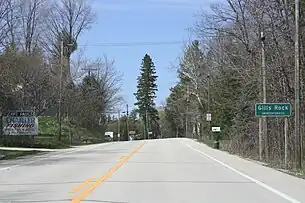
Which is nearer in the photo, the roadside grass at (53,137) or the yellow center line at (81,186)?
the yellow center line at (81,186)

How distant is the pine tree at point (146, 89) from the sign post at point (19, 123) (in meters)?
86.7

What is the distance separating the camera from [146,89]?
13462cm

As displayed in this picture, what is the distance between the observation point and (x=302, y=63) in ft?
90.3

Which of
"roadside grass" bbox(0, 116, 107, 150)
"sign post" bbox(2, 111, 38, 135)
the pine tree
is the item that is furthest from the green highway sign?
the pine tree

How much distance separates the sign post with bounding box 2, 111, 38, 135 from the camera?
4591cm

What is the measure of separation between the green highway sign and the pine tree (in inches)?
4190

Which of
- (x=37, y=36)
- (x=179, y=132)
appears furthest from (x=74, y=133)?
(x=179, y=132)

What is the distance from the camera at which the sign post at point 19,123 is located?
4591 centimetres

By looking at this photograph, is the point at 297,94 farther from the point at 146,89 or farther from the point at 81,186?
the point at 146,89

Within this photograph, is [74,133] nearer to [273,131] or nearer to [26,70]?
[26,70]

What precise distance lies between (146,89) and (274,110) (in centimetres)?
10849

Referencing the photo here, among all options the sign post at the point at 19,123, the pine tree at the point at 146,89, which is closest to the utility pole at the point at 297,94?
the sign post at the point at 19,123

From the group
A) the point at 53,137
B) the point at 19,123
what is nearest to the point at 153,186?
the point at 19,123

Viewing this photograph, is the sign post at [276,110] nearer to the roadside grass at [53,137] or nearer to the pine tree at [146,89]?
the roadside grass at [53,137]
